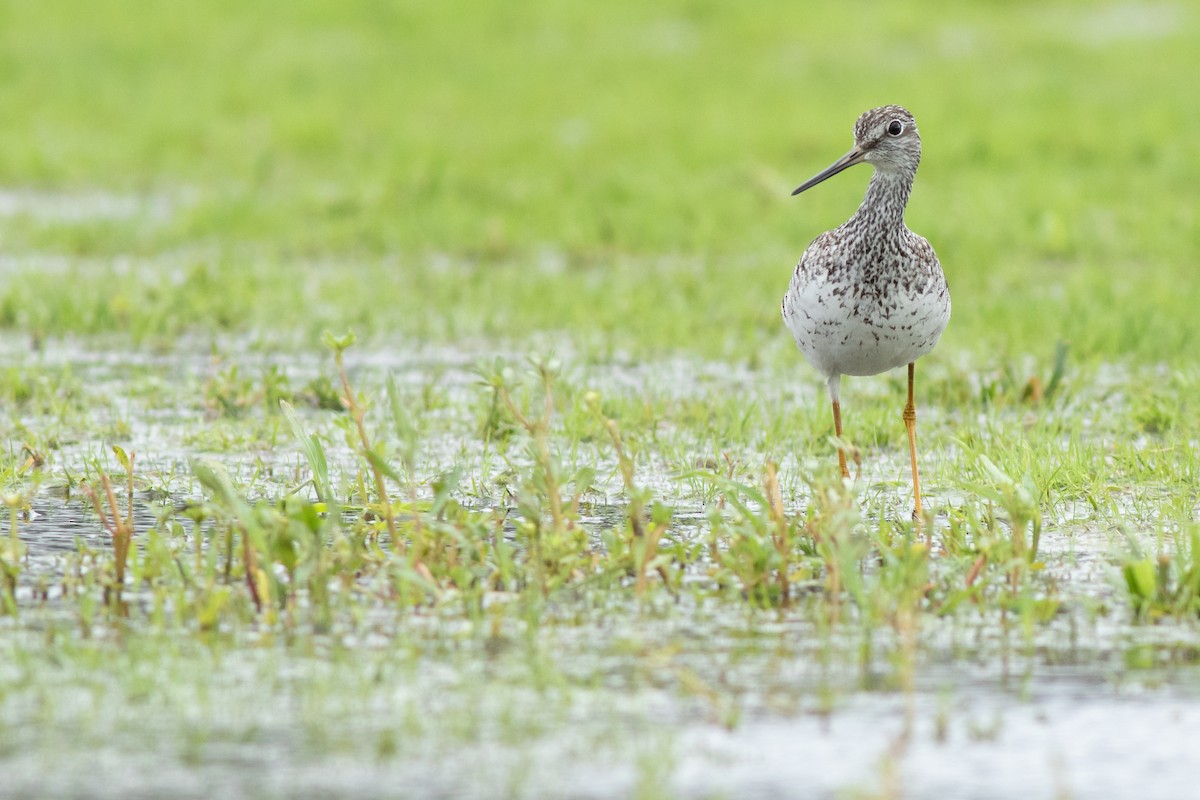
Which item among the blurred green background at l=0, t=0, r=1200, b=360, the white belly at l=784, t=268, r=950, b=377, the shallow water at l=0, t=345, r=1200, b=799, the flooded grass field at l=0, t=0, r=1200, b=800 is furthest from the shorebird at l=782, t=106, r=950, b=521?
the blurred green background at l=0, t=0, r=1200, b=360

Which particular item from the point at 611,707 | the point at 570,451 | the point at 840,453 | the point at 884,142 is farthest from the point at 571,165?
the point at 611,707

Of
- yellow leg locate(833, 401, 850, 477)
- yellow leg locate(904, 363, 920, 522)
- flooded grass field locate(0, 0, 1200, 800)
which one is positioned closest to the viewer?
flooded grass field locate(0, 0, 1200, 800)

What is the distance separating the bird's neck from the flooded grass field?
925mm

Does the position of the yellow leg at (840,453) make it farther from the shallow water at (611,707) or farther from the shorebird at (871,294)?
the shallow water at (611,707)

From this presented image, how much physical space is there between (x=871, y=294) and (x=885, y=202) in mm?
429

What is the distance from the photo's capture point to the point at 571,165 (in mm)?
14727

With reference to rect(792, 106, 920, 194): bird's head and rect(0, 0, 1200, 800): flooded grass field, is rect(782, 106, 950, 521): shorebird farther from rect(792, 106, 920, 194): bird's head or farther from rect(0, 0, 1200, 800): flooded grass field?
rect(0, 0, 1200, 800): flooded grass field

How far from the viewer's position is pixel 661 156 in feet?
49.5

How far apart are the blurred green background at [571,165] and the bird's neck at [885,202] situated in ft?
8.63

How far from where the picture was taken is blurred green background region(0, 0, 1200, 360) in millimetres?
10203

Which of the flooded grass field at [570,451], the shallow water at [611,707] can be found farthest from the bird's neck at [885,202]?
the shallow water at [611,707]

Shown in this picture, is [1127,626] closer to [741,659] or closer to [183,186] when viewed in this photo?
[741,659]

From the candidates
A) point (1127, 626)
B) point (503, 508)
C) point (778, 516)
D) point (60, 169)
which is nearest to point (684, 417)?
point (503, 508)

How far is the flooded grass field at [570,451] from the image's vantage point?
4191 mm
